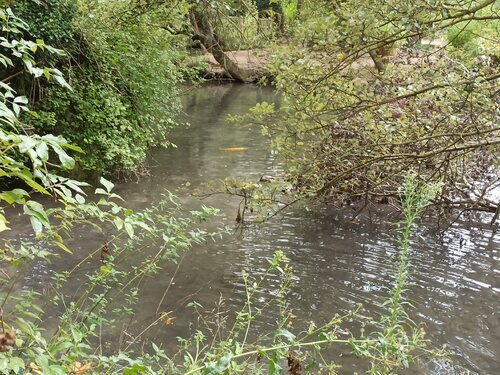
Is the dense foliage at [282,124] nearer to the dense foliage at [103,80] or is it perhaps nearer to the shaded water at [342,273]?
the dense foliage at [103,80]

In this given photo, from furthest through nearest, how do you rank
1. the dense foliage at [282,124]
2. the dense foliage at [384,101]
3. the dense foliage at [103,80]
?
the dense foliage at [103,80]
the dense foliage at [384,101]
the dense foliage at [282,124]

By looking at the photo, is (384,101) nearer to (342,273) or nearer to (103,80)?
(342,273)

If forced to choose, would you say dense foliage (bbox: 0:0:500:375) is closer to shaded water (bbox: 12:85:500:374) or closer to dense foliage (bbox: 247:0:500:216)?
dense foliage (bbox: 247:0:500:216)

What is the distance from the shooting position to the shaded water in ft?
16.0

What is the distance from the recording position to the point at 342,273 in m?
6.04

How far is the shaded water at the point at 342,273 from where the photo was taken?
4879 mm

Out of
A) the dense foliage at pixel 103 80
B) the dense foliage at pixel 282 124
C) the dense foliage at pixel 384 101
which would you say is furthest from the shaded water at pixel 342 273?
the dense foliage at pixel 103 80

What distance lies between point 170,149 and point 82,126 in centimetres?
350

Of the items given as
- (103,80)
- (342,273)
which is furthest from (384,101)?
(103,80)

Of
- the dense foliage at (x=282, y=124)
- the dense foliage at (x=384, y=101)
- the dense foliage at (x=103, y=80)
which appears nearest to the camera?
the dense foliage at (x=282, y=124)

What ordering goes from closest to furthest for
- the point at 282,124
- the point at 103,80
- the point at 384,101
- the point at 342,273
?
the point at 384,101, the point at 342,273, the point at 282,124, the point at 103,80

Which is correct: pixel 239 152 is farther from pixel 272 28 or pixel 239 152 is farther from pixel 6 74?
pixel 6 74

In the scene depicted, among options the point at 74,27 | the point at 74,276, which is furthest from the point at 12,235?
the point at 74,27

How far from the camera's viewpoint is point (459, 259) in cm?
650
